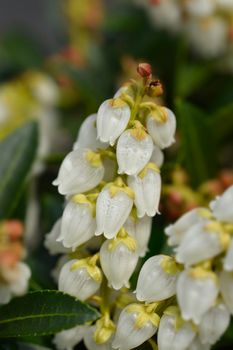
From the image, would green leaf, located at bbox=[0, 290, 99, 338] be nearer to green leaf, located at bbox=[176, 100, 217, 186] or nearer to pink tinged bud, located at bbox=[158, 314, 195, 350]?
pink tinged bud, located at bbox=[158, 314, 195, 350]

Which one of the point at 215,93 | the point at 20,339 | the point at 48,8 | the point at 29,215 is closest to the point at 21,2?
the point at 48,8

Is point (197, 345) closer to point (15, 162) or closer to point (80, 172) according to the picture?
point (80, 172)

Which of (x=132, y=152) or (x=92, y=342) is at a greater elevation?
(x=132, y=152)

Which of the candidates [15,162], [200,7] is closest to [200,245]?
[15,162]

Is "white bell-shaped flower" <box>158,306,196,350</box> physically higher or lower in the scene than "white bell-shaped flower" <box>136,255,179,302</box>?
lower

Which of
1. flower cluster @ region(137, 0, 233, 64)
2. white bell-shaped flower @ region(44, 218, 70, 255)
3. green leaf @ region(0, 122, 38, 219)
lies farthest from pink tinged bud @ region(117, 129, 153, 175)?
flower cluster @ region(137, 0, 233, 64)
